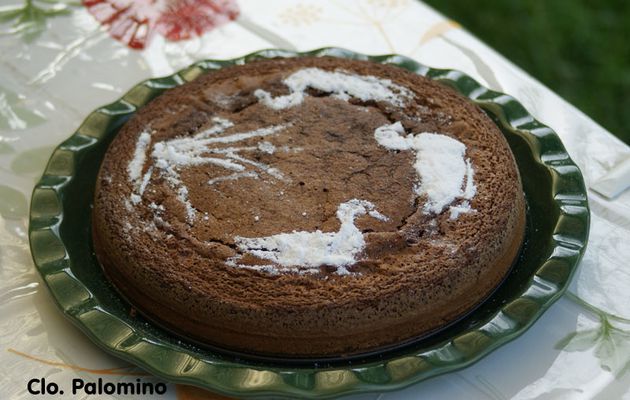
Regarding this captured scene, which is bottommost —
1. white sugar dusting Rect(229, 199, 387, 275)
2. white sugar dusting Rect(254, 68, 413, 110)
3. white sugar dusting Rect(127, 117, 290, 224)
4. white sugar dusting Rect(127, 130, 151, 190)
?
white sugar dusting Rect(127, 130, 151, 190)

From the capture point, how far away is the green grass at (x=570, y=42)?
2.58 m

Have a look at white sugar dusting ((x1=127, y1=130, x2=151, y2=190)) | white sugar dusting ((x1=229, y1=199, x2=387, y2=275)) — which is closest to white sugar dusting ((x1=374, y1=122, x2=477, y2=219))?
white sugar dusting ((x1=229, y1=199, x2=387, y2=275))

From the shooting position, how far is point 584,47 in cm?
Result: 272

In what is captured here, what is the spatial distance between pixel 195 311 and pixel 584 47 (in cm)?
199

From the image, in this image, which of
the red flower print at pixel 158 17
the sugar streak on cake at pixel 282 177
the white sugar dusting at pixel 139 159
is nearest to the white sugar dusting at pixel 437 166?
the sugar streak on cake at pixel 282 177

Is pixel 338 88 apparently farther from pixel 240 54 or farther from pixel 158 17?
pixel 158 17

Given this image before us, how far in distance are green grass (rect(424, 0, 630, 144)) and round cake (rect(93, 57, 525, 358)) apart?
132 cm

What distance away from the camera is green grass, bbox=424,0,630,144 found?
2.58 meters

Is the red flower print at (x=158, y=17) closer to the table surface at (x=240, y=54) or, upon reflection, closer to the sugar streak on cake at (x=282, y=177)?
the table surface at (x=240, y=54)

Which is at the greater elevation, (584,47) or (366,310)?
(366,310)

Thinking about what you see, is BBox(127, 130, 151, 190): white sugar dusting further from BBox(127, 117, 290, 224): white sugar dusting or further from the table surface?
the table surface

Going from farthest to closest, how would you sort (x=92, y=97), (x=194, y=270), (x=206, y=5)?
(x=206, y=5)
(x=92, y=97)
(x=194, y=270)

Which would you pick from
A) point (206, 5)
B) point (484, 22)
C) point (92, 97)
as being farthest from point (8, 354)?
point (484, 22)

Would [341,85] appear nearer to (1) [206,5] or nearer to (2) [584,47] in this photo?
(1) [206,5]
